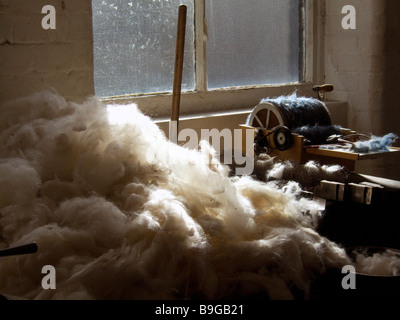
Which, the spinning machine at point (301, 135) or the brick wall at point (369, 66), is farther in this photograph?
the brick wall at point (369, 66)

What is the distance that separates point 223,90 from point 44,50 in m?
1.26

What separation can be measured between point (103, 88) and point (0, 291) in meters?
1.60

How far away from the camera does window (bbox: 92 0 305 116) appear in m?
2.71

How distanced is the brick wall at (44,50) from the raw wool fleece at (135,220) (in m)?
0.29

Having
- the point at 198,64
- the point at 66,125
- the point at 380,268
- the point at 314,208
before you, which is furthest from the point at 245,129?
the point at 380,268

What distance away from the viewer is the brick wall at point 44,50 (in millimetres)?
2080

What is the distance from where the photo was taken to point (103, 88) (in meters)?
2.70
